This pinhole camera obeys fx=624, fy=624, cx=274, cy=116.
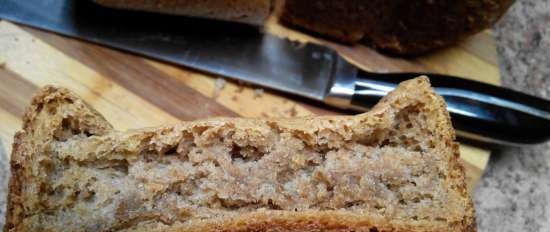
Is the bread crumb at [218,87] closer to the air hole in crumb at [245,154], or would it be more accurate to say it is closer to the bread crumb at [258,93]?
the bread crumb at [258,93]

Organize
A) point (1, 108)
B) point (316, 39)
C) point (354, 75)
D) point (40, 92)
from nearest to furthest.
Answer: point (40, 92) < point (1, 108) < point (354, 75) < point (316, 39)

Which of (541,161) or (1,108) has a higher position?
(541,161)

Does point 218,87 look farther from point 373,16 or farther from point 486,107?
point 486,107

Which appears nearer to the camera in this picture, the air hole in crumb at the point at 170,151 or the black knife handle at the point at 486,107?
the air hole in crumb at the point at 170,151

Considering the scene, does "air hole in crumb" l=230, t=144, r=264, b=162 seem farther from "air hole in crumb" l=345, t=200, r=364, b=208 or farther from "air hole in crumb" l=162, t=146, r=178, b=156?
"air hole in crumb" l=345, t=200, r=364, b=208

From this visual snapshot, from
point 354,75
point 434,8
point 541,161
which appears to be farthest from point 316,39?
point 541,161

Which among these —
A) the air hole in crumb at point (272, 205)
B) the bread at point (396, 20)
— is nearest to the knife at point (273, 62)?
the bread at point (396, 20)

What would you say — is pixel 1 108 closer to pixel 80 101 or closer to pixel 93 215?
pixel 80 101

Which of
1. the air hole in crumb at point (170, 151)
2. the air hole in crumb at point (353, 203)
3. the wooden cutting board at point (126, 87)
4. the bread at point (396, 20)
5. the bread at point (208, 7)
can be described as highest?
the bread at point (396, 20)

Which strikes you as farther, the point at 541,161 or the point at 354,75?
the point at 541,161
